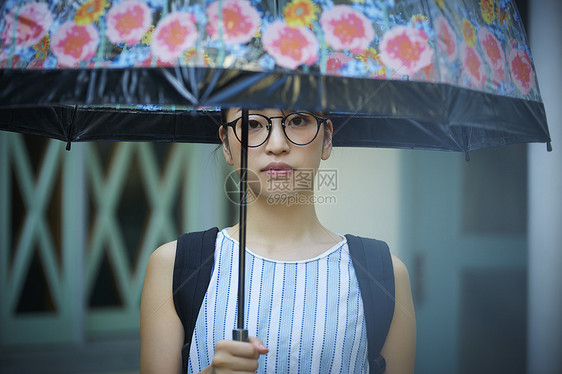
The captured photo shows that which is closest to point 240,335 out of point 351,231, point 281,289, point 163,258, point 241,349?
point 241,349

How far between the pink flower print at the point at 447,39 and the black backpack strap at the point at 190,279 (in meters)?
0.93

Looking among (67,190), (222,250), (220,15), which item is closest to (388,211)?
(222,250)

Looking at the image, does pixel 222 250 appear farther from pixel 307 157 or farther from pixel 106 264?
pixel 106 264

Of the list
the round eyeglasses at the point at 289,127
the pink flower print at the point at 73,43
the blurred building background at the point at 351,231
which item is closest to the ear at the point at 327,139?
the round eyeglasses at the point at 289,127

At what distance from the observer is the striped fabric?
1.69 metres

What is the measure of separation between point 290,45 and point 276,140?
0.50m

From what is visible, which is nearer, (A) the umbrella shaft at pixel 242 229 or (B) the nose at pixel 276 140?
(A) the umbrella shaft at pixel 242 229

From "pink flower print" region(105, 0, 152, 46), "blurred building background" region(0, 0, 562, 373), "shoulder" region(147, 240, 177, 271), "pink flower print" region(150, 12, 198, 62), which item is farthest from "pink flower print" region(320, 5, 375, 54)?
"blurred building background" region(0, 0, 562, 373)

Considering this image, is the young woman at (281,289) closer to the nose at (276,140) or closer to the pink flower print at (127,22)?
the nose at (276,140)

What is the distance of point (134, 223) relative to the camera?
5.73 metres

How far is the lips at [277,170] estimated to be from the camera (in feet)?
5.42

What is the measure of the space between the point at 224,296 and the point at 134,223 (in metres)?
4.21

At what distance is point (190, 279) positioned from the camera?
5.69 ft

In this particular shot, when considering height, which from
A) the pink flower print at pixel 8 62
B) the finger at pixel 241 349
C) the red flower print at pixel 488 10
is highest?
the red flower print at pixel 488 10
